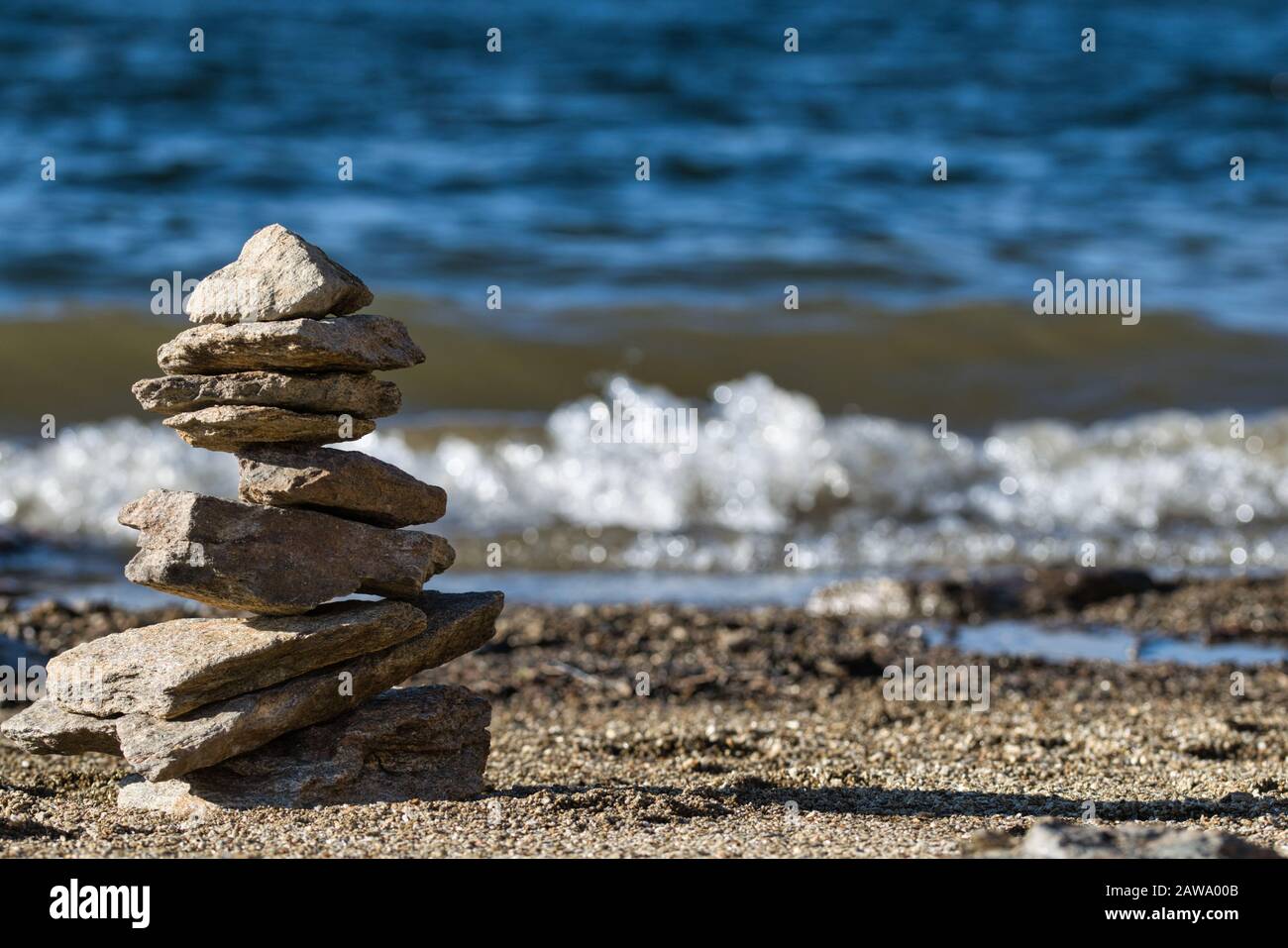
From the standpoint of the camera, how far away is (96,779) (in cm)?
574

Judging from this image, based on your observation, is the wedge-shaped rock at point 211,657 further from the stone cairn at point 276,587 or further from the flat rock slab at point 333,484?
the flat rock slab at point 333,484

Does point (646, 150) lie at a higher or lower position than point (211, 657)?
higher

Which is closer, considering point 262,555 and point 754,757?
point 262,555

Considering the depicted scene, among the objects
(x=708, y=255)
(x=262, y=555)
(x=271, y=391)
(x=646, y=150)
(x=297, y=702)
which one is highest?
(x=646, y=150)

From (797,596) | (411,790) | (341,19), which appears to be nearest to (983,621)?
(797,596)

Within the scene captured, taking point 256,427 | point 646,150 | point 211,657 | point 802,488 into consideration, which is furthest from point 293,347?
point 646,150

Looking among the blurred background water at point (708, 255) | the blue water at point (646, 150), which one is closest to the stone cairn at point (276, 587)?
the blurred background water at point (708, 255)

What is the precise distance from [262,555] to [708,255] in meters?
13.6

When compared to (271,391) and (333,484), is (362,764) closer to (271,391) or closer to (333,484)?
(333,484)

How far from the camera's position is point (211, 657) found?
4.93 metres

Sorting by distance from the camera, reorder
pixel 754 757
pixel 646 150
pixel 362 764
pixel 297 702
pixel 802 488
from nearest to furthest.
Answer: pixel 297 702 → pixel 362 764 → pixel 754 757 → pixel 802 488 → pixel 646 150

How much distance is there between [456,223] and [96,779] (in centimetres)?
1398

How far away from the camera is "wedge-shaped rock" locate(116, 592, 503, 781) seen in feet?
16.1

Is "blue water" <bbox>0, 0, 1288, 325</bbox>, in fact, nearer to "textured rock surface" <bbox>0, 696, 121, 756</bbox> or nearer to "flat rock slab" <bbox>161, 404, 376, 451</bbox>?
"flat rock slab" <bbox>161, 404, 376, 451</bbox>
